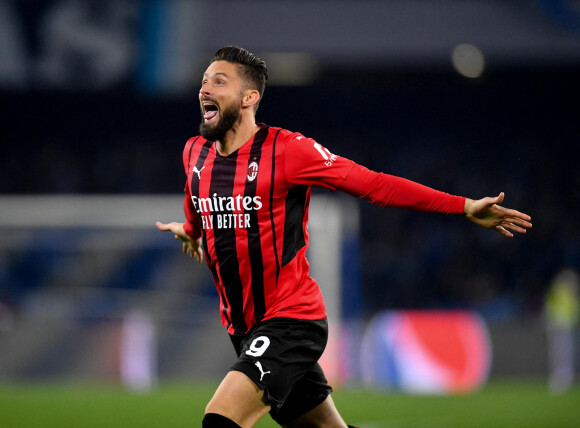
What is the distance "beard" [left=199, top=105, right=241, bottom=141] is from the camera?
4352 mm

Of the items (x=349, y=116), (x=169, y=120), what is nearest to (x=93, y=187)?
(x=169, y=120)

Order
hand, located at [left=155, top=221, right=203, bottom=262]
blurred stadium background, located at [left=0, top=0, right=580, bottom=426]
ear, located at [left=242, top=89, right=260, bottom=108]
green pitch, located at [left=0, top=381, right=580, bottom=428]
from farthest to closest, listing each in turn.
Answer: blurred stadium background, located at [left=0, top=0, right=580, bottom=426] → green pitch, located at [left=0, top=381, right=580, bottom=428] → hand, located at [left=155, top=221, right=203, bottom=262] → ear, located at [left=242, top=89, right=260, bottom=108]

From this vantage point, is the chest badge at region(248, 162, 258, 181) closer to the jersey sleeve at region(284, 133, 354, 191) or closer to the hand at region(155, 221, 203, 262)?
the jersey sleeve at region(284, 133, 354, 191)

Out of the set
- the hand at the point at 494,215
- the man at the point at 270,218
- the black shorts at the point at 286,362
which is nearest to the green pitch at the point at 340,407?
the black shorts at the point at 286,362

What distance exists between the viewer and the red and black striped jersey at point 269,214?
13.8 ft

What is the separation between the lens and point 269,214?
4277 millimetres

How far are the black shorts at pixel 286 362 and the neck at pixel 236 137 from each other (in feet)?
2.75

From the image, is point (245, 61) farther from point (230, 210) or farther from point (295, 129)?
point (295, 129)

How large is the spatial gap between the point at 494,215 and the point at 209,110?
1399 millimetres

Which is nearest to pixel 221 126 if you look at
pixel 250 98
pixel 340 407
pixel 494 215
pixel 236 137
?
pixel 236 137

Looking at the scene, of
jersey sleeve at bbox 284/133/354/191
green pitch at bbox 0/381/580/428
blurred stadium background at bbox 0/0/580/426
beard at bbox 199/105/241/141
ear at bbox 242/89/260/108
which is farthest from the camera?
blurred stadium background at bbox 0/0/580/426

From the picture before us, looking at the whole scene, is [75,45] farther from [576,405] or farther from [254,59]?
[254,59]

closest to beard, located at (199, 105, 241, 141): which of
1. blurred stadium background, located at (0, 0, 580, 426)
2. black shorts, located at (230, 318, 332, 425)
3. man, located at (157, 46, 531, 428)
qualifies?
man, located at (157, 46, 531, 428)

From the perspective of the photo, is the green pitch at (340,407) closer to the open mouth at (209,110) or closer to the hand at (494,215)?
the open mouth at (209,110)
